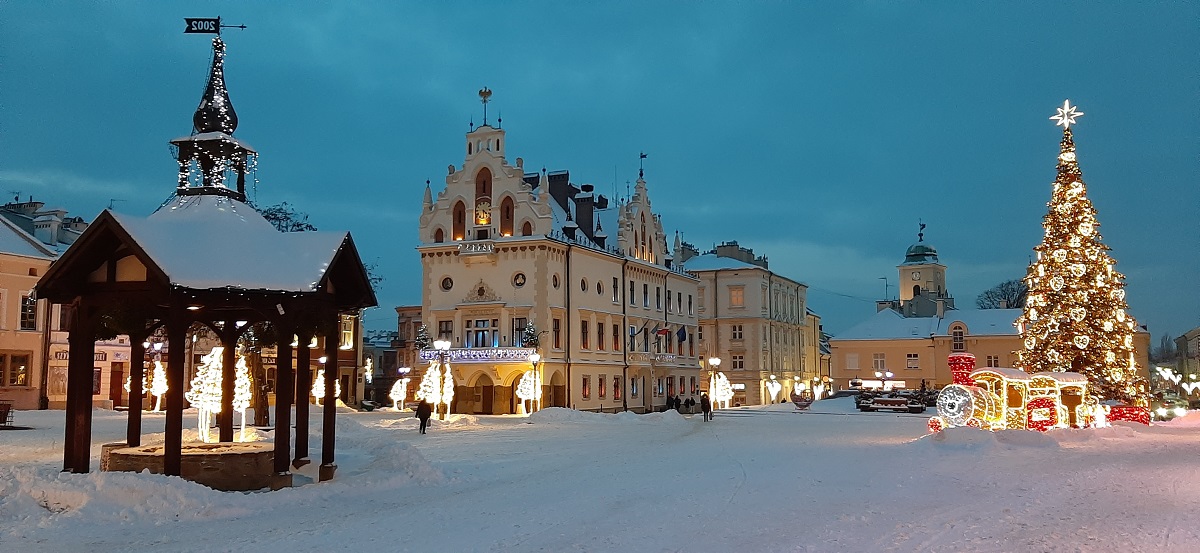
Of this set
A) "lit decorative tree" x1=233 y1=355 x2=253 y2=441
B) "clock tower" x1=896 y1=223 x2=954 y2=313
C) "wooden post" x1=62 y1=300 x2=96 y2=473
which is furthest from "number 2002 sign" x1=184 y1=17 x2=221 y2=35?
"clock tower" x1=896 y1=223 x2=954 y2=313

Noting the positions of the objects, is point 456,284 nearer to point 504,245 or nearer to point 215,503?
point 504,245

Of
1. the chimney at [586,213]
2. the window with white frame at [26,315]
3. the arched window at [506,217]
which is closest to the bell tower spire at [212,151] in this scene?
the arched window at [506,217]

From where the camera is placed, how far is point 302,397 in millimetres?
17312

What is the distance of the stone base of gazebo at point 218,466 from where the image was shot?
15.2 meters

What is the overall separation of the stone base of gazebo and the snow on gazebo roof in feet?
9.07

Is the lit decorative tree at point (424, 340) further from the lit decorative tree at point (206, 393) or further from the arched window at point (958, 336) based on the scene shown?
the arched window at point (958, 336)

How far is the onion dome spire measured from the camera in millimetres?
17828

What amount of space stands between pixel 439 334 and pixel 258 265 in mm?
35045

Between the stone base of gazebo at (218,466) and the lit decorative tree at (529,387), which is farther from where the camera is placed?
the lit decorative tree at (529,387)

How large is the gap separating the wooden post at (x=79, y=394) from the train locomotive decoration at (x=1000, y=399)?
21473 mm

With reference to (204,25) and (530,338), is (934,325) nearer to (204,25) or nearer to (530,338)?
(530,338)

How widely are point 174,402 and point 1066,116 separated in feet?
105

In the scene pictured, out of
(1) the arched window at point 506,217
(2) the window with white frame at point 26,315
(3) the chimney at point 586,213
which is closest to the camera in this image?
(2) the window with white frame at point 26,315

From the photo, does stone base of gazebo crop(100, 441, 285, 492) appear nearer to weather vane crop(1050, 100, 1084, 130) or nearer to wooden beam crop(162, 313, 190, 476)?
wooden beam crop(162, 313, 190, 476)
